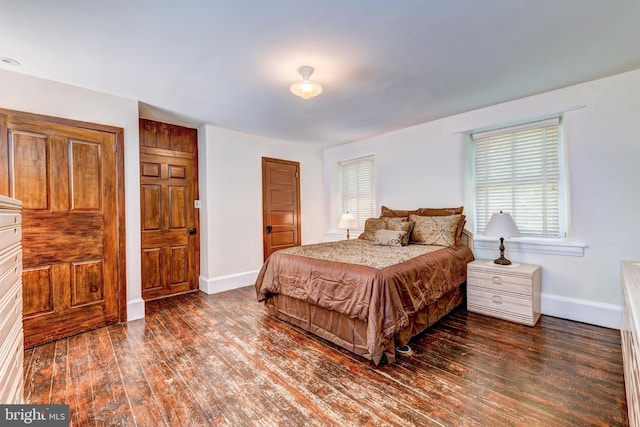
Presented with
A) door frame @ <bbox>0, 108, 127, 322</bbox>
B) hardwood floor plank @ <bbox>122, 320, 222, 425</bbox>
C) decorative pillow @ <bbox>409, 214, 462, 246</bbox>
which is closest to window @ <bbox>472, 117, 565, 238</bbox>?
decorative pillow @ <bbox>409, 214, 462, 246</bbox>

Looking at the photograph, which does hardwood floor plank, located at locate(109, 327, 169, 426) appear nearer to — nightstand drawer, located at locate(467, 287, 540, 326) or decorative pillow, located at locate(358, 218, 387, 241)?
decorative pillow, located at locate(358, 218, 387, 241)

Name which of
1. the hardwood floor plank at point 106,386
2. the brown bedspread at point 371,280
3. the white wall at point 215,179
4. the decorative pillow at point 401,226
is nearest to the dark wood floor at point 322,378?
the hardwood floor plank at point 106,386

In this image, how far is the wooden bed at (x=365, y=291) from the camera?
6.88ft

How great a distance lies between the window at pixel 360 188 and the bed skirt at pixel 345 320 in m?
2.15

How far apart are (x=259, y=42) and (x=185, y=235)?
302 centimetres

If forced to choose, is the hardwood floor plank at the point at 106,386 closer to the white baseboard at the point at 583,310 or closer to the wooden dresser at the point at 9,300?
the wooden dresser at the point at 9,300

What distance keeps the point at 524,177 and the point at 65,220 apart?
4923 mm

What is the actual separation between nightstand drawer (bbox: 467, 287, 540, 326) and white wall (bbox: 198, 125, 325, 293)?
311 centimetres

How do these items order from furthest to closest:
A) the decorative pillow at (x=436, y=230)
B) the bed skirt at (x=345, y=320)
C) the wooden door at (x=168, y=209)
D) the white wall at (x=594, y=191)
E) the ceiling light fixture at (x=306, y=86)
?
the wooden door at (x=168, y=209)
the decorative pillow at (x=436, y=230)
the white wall at (x=594, y=191)
the ceiling light fixture at (x=306, y=86)
the bed skirt at (x=345, y=320)

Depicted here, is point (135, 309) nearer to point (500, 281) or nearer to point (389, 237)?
point (389, 237)

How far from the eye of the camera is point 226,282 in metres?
4.13

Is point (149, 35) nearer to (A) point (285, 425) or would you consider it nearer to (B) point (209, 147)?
(B) point (209, 147)

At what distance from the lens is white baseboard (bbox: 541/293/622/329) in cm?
264

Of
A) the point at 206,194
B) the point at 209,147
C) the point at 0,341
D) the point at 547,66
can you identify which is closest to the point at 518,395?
the point at 0,341
